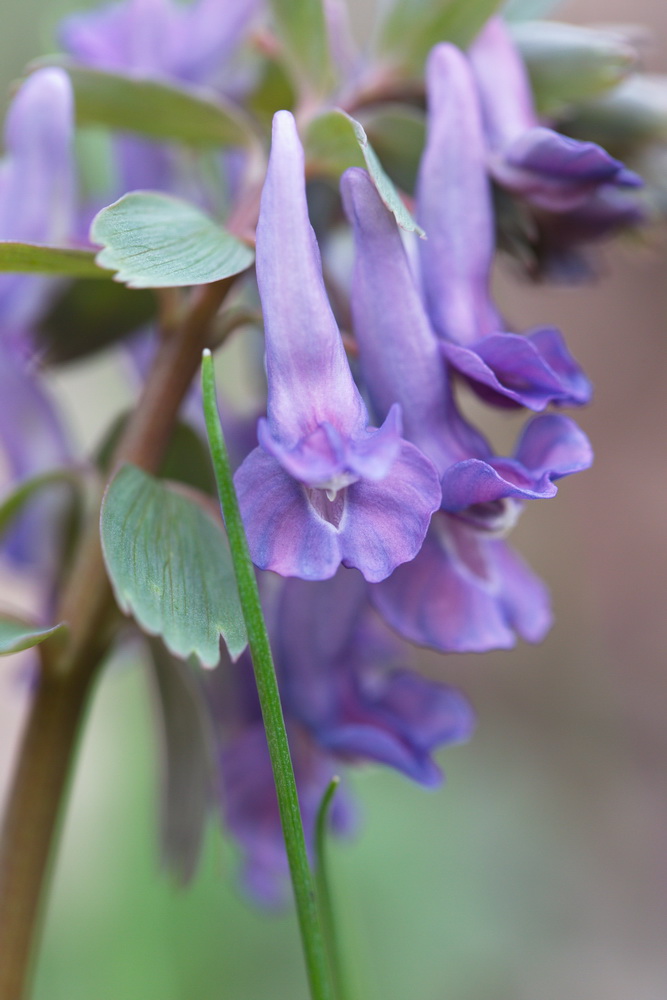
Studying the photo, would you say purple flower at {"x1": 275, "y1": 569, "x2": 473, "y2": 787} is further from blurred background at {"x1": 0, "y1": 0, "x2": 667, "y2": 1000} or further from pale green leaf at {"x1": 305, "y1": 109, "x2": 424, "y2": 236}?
pale green leaf at {"x1": 305, "y1": 109, "x2": 424, "y2": 236}

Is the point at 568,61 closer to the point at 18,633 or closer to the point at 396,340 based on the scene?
the point at 396,340

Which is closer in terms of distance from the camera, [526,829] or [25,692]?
[25,692]

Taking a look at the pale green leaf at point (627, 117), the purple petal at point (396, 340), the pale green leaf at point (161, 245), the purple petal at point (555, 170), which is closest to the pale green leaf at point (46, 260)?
the pale green leaf at point (161, 245)

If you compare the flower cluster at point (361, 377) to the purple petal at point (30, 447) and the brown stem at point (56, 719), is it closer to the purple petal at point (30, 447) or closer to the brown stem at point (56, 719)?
the purple petal at point (30, 447)

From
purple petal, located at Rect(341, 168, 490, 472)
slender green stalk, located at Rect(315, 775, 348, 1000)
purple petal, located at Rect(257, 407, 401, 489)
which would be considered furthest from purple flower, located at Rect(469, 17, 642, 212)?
slender green stalk, located at Rect(315, 775, 348, 1000)

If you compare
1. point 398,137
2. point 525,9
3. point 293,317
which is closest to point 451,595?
point 293,317

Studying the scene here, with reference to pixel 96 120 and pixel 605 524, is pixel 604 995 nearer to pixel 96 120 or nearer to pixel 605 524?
pixel 605 524

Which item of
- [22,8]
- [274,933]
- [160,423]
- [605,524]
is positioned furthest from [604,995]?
[22,8]
